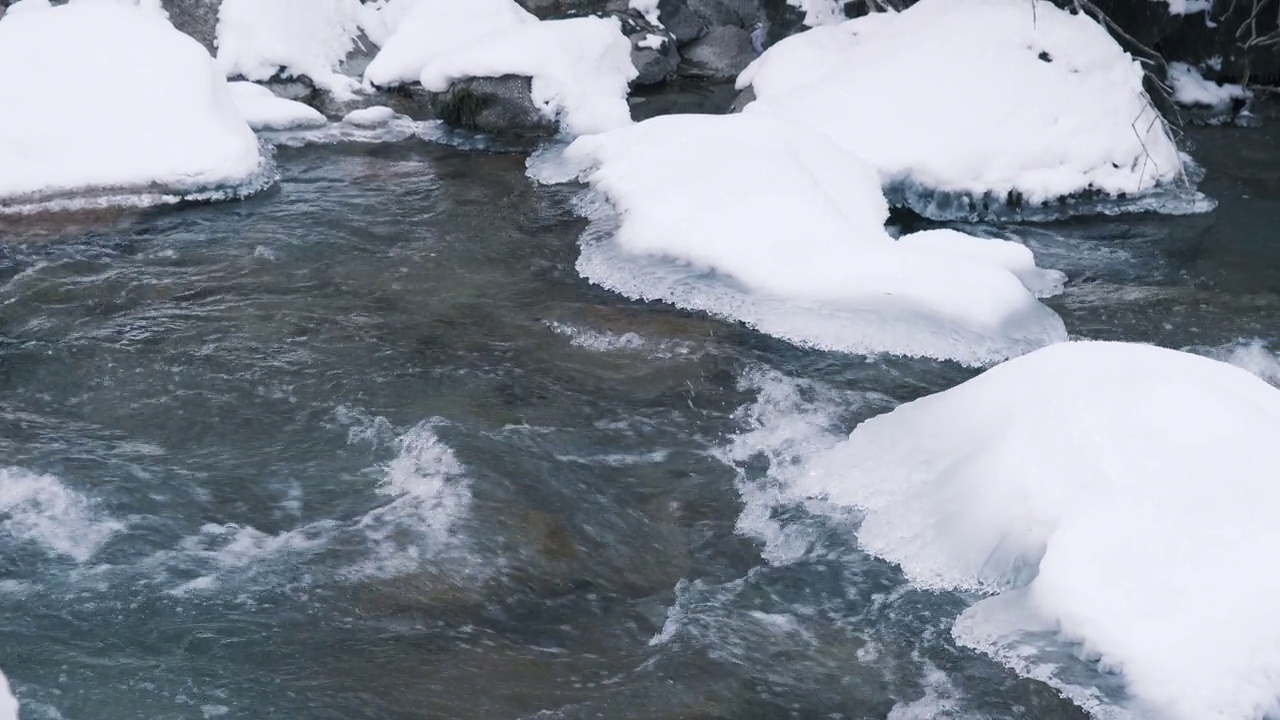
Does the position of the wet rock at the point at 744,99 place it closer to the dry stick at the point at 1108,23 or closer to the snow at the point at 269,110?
the dry stick at the point at 1108,23

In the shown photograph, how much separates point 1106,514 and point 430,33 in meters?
8.07

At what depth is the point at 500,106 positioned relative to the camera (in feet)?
31.2

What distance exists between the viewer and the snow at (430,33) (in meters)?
10.2

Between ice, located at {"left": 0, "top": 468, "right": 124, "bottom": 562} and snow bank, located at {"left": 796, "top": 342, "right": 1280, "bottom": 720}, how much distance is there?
9.08 ft

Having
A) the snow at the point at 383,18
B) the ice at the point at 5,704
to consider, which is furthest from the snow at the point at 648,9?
the ice at the point at 5,704

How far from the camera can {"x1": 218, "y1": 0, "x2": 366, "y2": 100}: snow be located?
1017cm

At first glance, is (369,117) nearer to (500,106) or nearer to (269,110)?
(269,110)

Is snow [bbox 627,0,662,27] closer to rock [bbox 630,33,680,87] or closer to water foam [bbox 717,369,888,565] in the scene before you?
rock [bbox 630,33,680,87]

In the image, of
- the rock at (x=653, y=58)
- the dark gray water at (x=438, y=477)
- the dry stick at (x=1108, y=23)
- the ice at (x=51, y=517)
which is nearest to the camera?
the dark gray water at (x=438, y=477)

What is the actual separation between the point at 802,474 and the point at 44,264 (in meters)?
4.66

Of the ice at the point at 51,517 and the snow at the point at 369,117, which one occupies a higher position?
the snow at the point at 369,117

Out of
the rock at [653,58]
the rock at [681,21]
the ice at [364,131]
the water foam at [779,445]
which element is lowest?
the water foam at [779,445]

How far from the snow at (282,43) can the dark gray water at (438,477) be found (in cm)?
286

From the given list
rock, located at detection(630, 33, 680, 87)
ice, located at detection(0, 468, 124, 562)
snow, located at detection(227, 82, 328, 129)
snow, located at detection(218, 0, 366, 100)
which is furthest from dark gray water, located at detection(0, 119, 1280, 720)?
rock, located at detection(630, 33, 680, 87)
